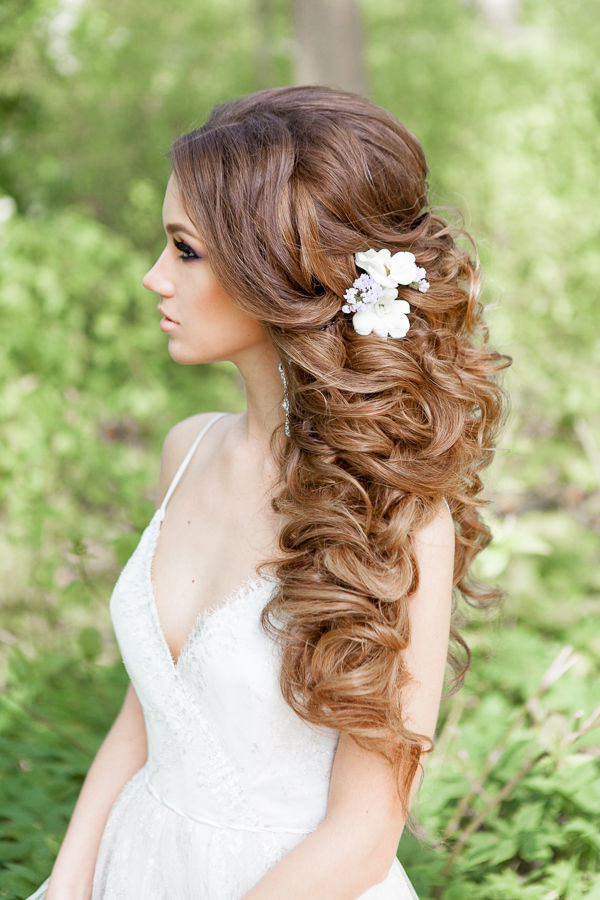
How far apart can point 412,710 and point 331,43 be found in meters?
5.16

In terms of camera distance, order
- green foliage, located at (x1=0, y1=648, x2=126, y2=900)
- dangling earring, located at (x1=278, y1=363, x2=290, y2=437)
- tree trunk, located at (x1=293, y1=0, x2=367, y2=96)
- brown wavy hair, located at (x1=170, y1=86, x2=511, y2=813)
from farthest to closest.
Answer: tree trunk, located at (x1=293, y1=0, x2=367, y2=96) → green foliage, located at (x1=0, y1=648, x2=126, y2=900) → dangling earring, located at (x1=278, y1=363, x2=290, y2=437) → brown wavy hair, located at (x1=170, y1=86, x2=511, y2=813)

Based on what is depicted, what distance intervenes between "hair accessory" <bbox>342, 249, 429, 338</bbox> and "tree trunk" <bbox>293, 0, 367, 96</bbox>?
177 inches

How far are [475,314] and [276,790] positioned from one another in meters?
0.99

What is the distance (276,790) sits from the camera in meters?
1.60

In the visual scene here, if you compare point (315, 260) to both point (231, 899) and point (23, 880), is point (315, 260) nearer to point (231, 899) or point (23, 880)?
point (231, 899)

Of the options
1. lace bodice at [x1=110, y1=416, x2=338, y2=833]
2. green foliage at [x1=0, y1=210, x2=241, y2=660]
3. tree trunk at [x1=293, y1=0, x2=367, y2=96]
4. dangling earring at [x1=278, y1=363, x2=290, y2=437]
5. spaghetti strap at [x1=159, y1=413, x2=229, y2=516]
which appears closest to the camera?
lace bodice at [x1=110, y1=416, x2=338, y2=833]

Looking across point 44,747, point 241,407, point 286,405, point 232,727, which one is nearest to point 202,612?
point 232,727

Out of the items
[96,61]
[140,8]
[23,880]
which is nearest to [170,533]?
[23,880]

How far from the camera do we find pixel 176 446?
2062 millimetres

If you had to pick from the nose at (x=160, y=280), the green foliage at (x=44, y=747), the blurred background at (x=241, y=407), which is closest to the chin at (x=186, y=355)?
the nose at (x=160, y=280)

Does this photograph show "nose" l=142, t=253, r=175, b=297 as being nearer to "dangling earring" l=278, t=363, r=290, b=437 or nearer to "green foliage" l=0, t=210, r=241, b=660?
"dangling earring" l=278, t=363, r=290, b=437

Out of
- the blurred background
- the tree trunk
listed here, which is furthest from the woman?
A: the tree trunk

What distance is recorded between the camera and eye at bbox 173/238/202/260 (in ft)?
5.24

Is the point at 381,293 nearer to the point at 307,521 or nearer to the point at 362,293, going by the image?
the point at 362,293
